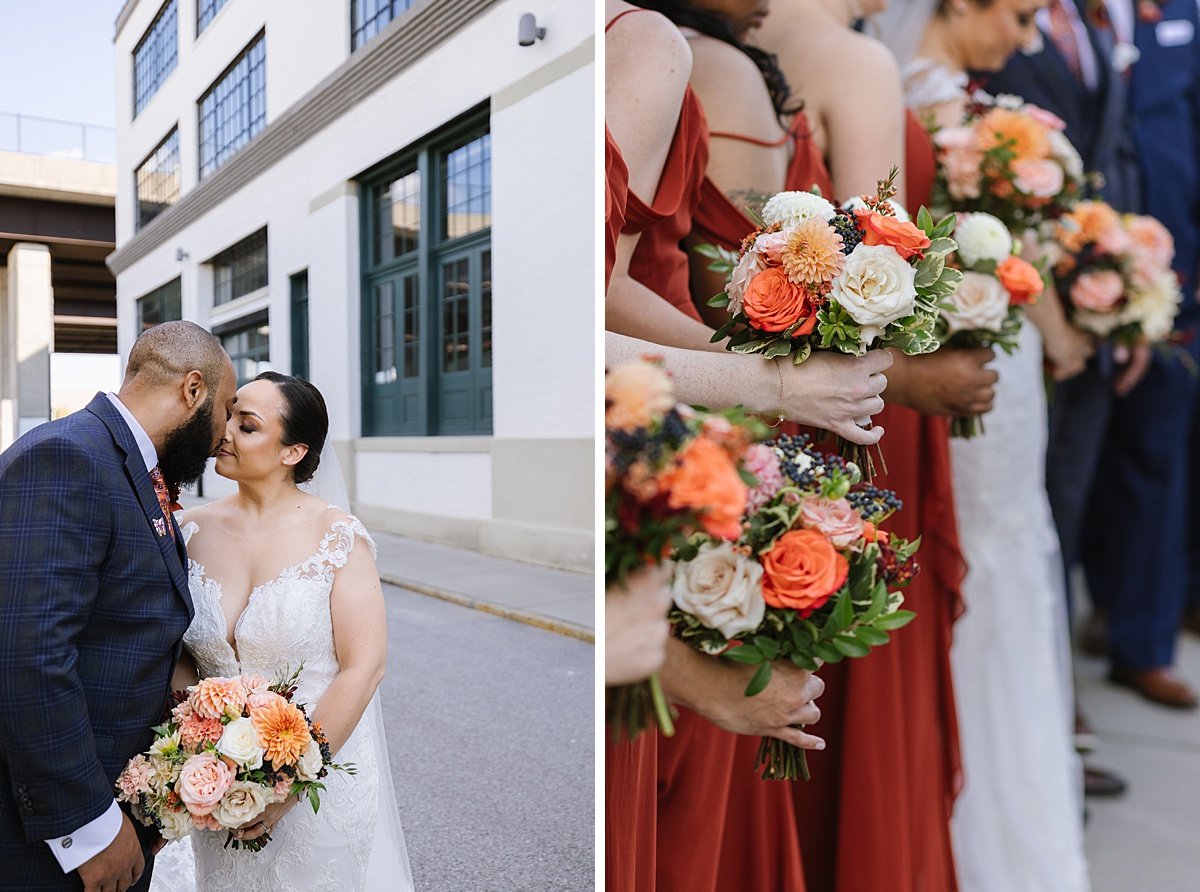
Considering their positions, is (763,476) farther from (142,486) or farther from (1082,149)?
(1082,149)

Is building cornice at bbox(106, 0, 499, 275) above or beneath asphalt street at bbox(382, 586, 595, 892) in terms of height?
above

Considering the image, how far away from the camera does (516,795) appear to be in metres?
1.70

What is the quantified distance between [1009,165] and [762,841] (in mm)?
1432

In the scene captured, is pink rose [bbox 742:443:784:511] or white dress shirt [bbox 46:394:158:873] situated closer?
pink rose [bbox 742:443:784:511]

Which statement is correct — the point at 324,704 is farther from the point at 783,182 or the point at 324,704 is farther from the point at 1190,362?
the point at 1190,362

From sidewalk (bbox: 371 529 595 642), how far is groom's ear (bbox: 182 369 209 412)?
335 millimetres

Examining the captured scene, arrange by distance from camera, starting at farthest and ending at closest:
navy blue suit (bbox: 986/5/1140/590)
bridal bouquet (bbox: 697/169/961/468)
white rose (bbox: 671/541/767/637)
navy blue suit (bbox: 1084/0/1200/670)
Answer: navy blue suit (bbox: 1084/0/1200/670)
navy blue suit (bbox: 986/5/1140/590)
bridal bouquet (bbox: 697/169/961/468)
white rose (bbox: 671/541/767/637)

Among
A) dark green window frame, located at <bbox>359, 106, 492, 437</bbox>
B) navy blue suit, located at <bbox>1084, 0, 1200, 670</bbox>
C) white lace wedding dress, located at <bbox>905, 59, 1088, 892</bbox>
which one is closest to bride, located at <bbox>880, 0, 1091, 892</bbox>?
white lace wedding dress, located at <bbox>905, 59, 1088, 892</bbox>

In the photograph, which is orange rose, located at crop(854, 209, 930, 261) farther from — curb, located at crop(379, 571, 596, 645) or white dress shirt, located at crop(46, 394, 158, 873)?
white dress shirt, located at crop(46, 394, 158, 873)

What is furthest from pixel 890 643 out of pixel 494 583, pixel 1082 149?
pixel 1082 149

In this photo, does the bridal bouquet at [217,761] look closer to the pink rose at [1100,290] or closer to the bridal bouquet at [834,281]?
the bridal bouquet at [834,281]

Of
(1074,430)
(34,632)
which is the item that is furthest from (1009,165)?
(34,632)

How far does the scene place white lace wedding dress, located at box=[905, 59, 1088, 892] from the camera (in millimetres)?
2180

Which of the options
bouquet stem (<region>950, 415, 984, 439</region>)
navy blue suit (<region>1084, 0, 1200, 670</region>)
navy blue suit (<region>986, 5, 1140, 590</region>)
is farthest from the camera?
navy blue suit (<region>1084, 0, 1200, 670</region>)
